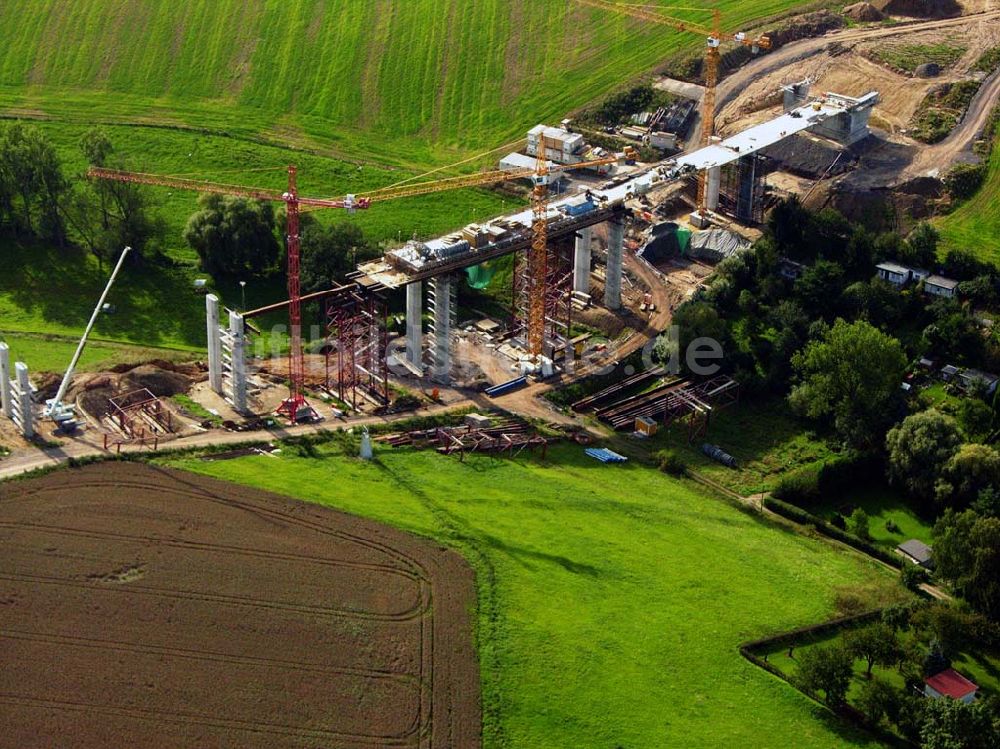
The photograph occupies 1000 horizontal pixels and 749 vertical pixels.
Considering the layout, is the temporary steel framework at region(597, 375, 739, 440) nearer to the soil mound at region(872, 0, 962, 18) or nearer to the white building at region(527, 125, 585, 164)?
the white building at region(527, 125, 585, 164)

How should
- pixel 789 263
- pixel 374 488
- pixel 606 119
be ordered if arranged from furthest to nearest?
pixel 606 119
pixel 789 263
pixel 374 488

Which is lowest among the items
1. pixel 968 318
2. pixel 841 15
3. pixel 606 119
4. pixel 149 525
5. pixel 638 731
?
pixel 638 731

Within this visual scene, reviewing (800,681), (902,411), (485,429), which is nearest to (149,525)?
(485,429)

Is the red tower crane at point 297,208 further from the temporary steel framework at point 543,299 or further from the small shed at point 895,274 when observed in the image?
the small shed at point 895,274

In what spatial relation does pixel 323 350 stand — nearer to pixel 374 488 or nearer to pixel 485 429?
pixel 485 429

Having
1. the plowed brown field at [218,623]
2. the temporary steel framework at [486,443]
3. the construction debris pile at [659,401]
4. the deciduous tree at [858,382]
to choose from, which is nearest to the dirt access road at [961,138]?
the deciduous tree at [858,382]

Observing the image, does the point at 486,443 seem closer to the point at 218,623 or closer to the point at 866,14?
the point at 218,623
